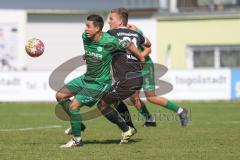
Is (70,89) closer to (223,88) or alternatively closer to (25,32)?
(223,88)

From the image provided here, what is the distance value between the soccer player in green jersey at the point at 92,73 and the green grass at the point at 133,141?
55 centimetres

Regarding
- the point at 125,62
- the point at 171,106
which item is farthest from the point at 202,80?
the point at 125,62

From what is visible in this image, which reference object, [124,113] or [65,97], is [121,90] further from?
[65,97]

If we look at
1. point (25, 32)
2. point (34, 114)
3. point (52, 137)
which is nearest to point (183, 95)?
point (34, 114)

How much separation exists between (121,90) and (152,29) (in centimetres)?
2565

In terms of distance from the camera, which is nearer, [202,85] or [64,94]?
[64,94]

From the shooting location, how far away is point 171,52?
36.8 m

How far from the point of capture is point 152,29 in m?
37.3

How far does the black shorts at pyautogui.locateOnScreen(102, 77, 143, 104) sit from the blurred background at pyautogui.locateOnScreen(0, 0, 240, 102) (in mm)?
21067

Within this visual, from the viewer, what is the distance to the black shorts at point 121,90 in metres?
11.6

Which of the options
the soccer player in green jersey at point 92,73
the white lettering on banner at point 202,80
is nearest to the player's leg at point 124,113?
the soccer player in green jersey at point 92,73

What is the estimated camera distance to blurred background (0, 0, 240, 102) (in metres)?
35.6

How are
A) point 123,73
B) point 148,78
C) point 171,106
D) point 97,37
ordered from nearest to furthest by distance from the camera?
point 97,37 < point 123,73 < point 171,106 < point 148,78

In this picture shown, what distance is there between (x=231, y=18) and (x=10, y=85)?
A: 13.2 m
